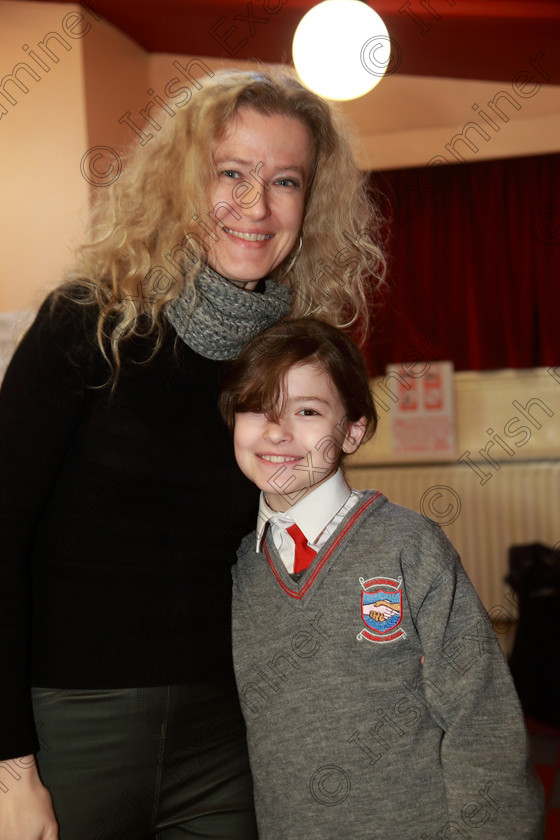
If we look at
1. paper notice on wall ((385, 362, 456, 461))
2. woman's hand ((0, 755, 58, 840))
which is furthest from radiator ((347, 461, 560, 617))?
woman's hand ((0, 755, 58, 840))

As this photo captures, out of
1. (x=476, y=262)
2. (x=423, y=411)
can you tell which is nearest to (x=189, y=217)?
(x=476, y=262)

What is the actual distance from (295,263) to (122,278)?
1.42 ft

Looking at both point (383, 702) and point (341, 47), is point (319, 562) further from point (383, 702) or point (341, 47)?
point (341, 47)

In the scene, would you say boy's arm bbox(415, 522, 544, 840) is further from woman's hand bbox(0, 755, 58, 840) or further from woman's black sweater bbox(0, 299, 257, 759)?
woman's hand bbox(0, 755, 58, 840)

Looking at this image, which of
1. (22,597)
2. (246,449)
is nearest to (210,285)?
(246,449)

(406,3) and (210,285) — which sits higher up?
(406,3)

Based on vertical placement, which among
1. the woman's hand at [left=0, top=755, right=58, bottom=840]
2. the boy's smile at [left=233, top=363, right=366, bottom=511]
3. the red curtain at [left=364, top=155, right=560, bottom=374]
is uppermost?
the red curtain at [left=364, top=155, right=560, bottom=374]

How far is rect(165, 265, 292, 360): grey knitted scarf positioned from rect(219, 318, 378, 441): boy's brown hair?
4cm

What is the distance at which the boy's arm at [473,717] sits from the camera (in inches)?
42.1

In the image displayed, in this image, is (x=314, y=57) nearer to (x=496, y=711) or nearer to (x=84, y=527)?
(x=84, y=527)

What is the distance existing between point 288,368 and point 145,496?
12.5 inches

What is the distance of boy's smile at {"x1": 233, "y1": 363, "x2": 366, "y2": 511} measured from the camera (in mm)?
1249

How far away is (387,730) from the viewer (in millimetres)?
1130

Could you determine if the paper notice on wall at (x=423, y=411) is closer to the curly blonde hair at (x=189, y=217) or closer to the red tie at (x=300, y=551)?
the curly blonde hair at (x=189, y=217)
